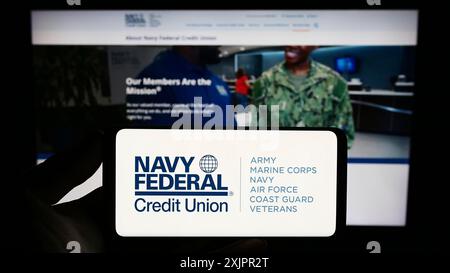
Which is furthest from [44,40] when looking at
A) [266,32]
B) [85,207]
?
[85,207]

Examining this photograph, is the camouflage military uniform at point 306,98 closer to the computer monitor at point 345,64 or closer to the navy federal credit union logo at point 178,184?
the computer monitor at point 345,64

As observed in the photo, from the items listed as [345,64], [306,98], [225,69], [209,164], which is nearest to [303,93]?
[306,98]

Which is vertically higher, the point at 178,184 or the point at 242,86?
the point at 242,86

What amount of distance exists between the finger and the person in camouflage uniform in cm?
116

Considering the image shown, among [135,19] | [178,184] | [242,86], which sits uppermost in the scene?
[135,19]

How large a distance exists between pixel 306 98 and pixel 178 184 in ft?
4.18

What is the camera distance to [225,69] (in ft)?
5.51

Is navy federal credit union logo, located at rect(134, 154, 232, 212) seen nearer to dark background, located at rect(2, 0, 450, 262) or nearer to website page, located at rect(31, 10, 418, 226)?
website page, located at rect(31, 10, 418, 226)
